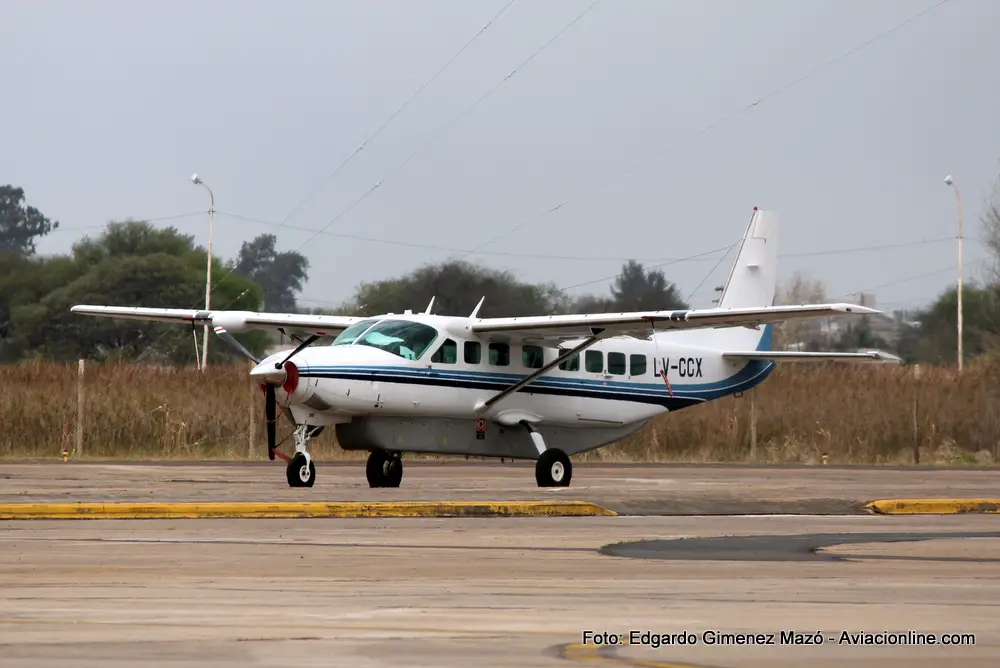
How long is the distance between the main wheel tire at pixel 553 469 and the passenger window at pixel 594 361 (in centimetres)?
214

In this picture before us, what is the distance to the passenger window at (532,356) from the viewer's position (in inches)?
977

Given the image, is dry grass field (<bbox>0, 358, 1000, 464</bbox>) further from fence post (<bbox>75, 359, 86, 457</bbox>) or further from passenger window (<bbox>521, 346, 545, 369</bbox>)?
passenger window (<bbox>521, 346, 545, 369</bbox>)

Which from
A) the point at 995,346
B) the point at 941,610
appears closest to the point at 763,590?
the point at 941,610

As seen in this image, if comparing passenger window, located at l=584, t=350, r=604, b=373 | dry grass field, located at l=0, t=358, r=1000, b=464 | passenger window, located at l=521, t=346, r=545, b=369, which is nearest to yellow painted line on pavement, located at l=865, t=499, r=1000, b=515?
passenger window, located at l=521, t=346, r=545, b=369

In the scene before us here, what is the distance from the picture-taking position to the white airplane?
72.0 ft

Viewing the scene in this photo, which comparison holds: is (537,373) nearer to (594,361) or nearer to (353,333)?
(594,361)

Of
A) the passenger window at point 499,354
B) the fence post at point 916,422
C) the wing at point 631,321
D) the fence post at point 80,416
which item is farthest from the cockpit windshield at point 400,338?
the fence post at point 916,422

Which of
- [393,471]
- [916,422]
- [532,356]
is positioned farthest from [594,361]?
[916,422]

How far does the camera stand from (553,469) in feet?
77.9

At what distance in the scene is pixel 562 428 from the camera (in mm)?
25562

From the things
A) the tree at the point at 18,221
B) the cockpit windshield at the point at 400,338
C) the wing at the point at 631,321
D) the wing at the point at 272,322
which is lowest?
the cockpit windshield at the point at 400,338

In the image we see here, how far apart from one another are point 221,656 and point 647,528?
820cm

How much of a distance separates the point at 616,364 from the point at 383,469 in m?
4.79

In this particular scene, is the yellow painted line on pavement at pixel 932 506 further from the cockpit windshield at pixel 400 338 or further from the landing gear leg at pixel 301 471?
the cockpit windshield at pixel 400 338
